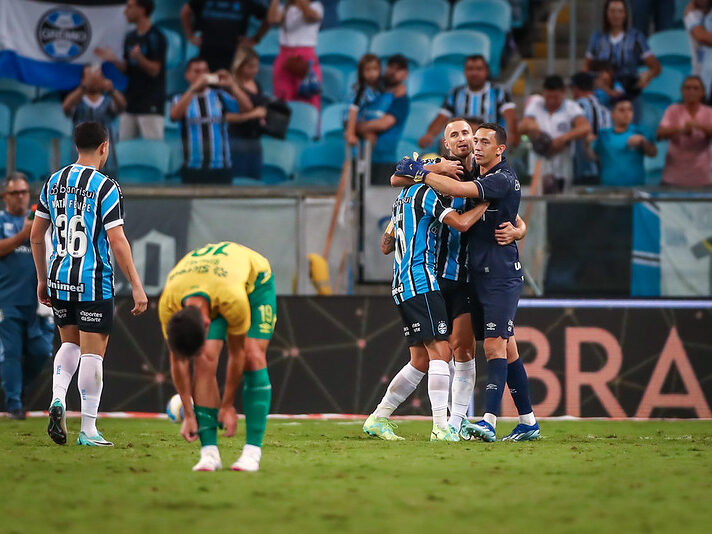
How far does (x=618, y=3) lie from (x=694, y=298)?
5297 millimetres

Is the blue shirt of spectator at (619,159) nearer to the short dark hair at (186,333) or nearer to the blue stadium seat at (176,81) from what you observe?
the blue stadium seat at (176,81)

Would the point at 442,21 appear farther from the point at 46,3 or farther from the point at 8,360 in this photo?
the point at 8,360

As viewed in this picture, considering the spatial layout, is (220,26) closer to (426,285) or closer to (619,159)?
(619,159)

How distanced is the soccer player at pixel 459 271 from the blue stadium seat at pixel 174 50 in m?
8.27

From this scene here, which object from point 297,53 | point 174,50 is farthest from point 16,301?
point 174,50

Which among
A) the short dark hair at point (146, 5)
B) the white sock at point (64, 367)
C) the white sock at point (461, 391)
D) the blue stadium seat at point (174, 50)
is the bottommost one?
the white sock at point (461, 391)

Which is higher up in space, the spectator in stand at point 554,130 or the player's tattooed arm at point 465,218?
the spectator in stand at point 554,130

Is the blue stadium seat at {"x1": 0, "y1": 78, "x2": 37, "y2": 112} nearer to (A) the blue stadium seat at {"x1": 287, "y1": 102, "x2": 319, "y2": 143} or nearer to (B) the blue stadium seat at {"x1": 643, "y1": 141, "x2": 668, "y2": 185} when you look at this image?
(A) the blue stadium seat at {"x1": 287, "y1": 102, "x2": 319, "y2": 143}

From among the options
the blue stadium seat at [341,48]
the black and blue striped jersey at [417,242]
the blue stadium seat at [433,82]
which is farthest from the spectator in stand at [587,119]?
the black and blue striped jersey at [417,242]

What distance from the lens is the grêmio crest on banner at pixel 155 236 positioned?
11.5m

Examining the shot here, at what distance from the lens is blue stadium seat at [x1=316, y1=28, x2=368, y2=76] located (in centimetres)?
1669

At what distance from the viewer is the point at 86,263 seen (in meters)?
7.64

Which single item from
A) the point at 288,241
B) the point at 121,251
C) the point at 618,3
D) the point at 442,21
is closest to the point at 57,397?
the point at 121,251

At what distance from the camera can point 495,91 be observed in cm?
1341
